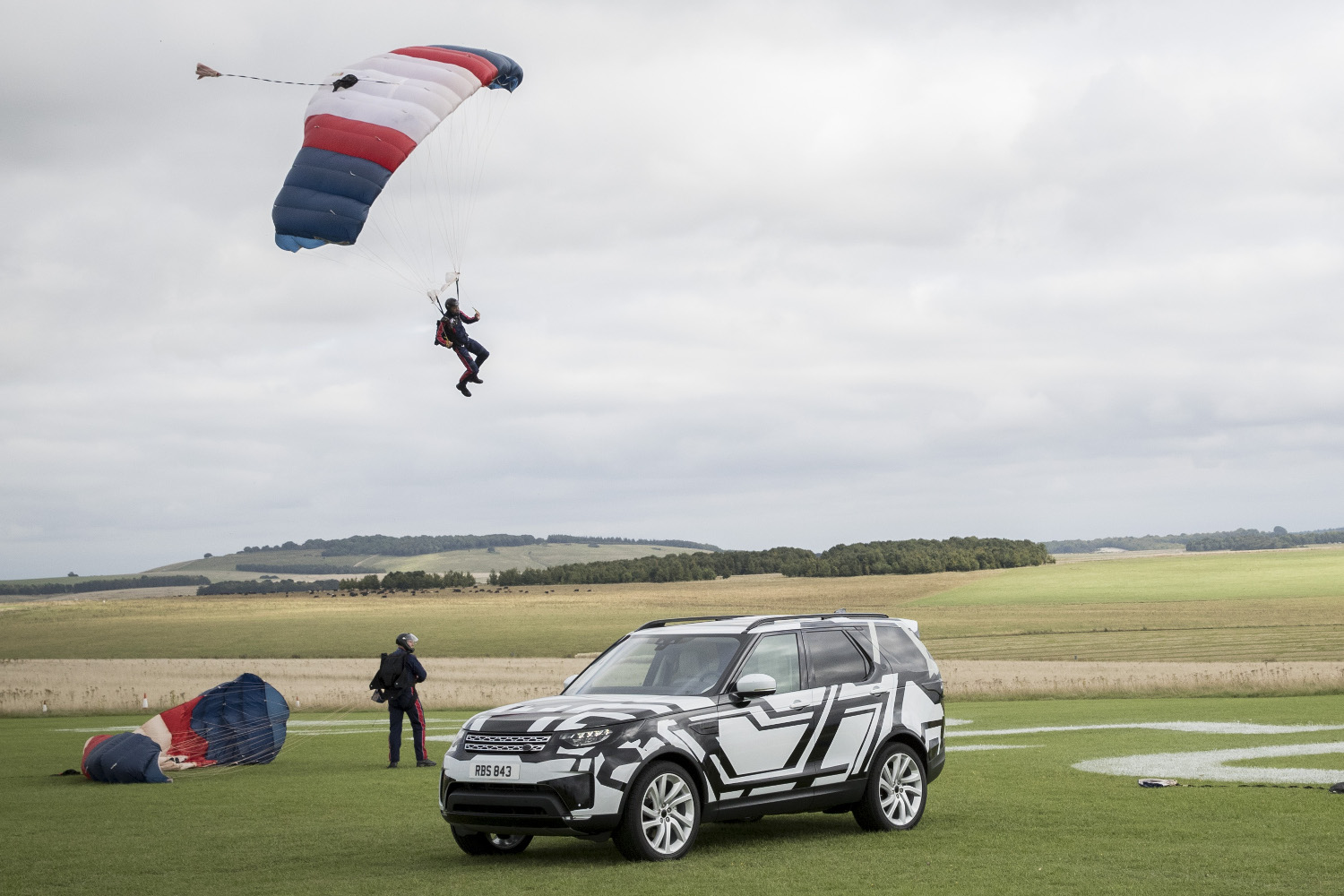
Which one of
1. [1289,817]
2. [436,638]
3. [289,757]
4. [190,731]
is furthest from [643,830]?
[436,638]

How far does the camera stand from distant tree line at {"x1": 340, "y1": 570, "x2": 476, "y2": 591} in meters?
116

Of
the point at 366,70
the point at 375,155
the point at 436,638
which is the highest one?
the point at 366,70

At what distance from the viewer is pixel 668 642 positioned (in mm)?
11906

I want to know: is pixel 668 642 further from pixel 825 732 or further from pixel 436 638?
pixel 436 638

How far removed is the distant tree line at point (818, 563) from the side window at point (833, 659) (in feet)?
306

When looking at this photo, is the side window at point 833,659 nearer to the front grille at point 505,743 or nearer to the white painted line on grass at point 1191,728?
the front grille at point 505,743

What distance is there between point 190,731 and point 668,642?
11531 millimetres

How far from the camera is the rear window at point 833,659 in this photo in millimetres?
12008

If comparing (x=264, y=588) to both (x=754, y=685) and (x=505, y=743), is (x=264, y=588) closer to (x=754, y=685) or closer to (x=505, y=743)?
(x=505, y=743)

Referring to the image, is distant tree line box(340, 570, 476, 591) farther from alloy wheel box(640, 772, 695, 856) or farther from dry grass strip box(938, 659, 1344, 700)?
alloy wheel box(640, 772, 695, 856)

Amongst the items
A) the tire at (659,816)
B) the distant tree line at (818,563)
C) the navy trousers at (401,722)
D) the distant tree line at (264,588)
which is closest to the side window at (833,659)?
the tire at (659,816)

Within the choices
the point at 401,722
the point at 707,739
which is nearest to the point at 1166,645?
the point at 401,722

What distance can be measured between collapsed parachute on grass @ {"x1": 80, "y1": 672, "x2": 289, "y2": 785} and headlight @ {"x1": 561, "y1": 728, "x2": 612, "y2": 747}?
1090 cm

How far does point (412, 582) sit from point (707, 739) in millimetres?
110481
